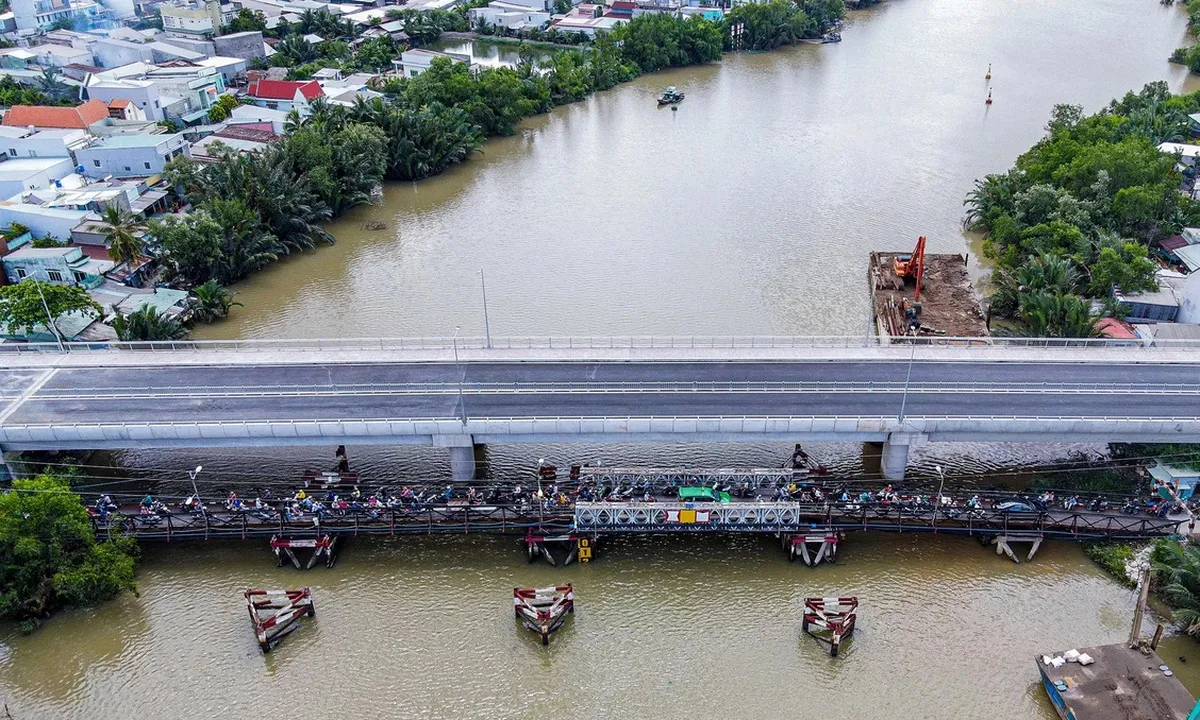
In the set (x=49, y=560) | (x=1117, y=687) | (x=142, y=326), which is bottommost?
(x=1117, y=687)

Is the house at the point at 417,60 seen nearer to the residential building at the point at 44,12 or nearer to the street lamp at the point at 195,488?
the residential building at the point at 44,12

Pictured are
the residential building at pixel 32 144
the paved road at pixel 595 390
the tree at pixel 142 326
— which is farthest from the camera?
the residential building at pixel 32 144

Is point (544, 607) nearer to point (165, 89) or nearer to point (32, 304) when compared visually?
point (32, 304)

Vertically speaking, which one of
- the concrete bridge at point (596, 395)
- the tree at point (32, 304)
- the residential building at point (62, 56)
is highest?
the residential building at point (62, 56)

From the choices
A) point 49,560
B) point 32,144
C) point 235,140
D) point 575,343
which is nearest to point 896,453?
point 575,343

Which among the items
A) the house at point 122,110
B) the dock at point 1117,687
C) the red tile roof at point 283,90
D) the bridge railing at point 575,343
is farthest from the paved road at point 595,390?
the red tile roof at point 283,90

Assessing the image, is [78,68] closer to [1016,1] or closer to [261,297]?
[261,297]

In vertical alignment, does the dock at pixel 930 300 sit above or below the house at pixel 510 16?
below
